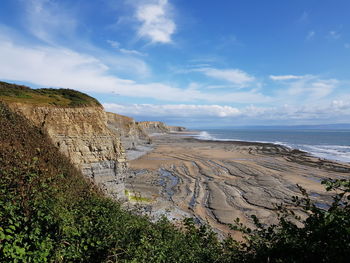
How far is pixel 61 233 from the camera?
4836 millimetres

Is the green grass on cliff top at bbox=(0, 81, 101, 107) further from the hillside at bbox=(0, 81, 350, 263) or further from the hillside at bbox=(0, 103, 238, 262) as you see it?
the hillside at bbox=(0, 103, 238, 262)

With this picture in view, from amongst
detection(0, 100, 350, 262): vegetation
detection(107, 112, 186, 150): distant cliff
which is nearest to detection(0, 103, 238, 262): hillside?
detection(0, 100, 350, 262): vegetation

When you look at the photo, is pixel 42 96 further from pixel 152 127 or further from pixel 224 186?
pixel 152 127

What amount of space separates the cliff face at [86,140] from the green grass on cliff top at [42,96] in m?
1.08

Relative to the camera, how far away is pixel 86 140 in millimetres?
16828

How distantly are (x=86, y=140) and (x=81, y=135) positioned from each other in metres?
0.56

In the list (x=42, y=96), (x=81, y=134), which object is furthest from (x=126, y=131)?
(x=81, y=134)

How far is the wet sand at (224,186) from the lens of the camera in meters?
17.9

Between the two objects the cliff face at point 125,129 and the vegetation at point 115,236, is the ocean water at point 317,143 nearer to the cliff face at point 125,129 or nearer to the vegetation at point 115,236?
the cliff face at point 125,129

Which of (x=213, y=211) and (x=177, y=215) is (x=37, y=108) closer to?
(x=177, y=215)

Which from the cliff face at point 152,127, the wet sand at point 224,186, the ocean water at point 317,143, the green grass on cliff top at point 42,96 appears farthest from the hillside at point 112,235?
the cliff face at point 152,127

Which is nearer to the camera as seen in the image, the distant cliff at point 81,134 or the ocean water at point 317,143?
the distant cliff at point 81,134

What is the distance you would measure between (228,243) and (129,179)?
2248 centimetres

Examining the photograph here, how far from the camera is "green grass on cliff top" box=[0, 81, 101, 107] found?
55.8ft
